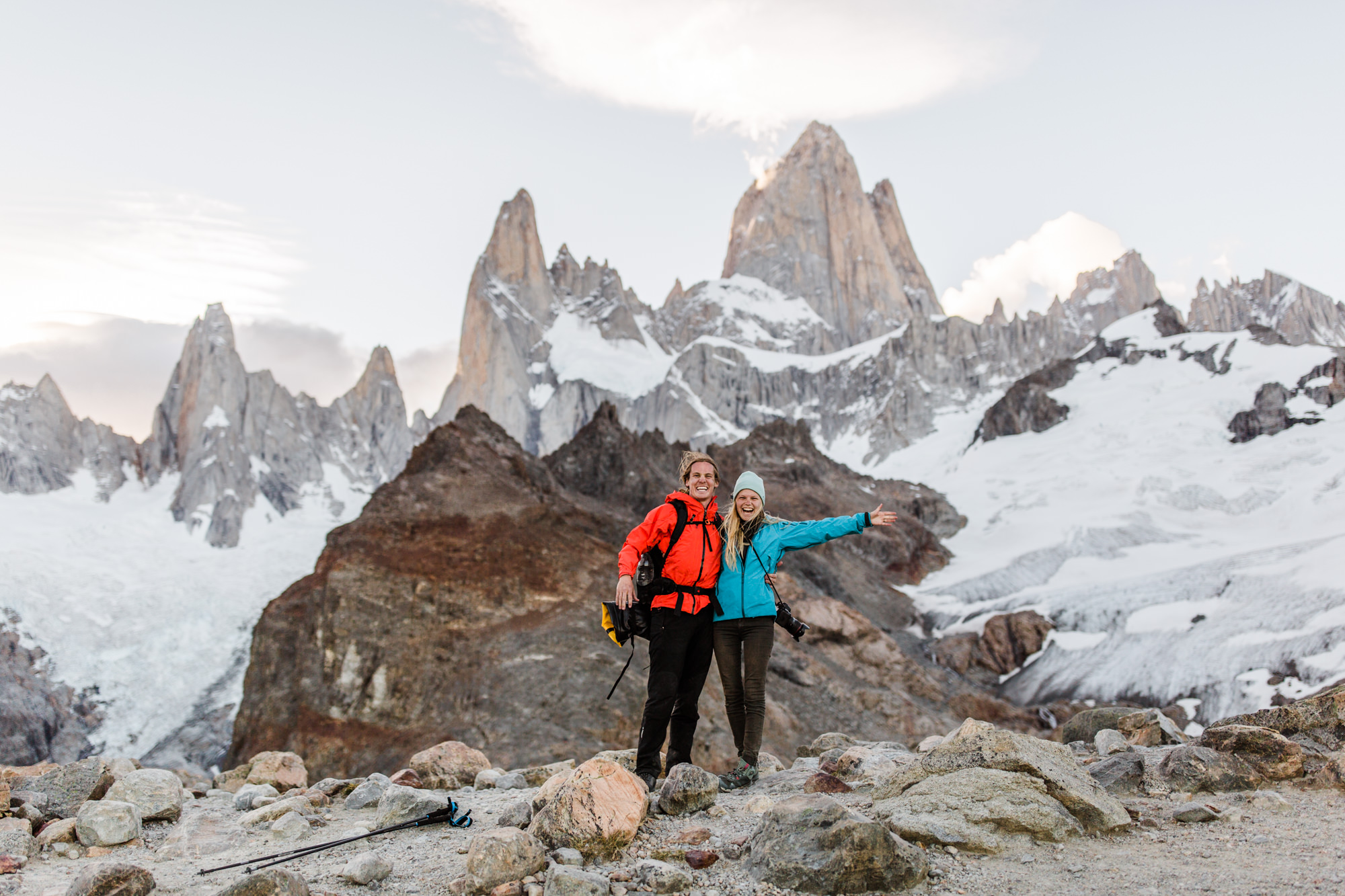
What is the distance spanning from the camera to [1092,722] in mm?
9484

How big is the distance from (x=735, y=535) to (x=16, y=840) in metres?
5.76

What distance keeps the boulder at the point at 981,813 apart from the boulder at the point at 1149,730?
11.5ft

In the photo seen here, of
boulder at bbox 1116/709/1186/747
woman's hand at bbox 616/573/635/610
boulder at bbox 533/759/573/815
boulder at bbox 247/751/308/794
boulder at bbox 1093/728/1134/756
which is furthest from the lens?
boulder at bbox 247/751/308/794

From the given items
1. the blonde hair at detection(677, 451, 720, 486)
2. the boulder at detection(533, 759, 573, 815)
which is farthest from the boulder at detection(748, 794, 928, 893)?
the blonde hair at detection(677, 451, 720, 486)

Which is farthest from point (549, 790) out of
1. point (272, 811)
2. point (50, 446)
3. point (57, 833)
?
point (50, 446)

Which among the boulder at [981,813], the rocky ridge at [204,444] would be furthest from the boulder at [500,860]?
the rocky ridge at [204,444]

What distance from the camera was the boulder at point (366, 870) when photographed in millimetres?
4715

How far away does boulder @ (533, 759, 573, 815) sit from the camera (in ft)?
17.2

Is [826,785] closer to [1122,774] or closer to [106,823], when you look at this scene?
[1122,774]

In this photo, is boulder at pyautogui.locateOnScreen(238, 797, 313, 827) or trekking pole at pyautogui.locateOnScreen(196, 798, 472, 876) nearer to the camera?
trekking pole at pyautogui.locateOnScreen(196, 798, 472, 876)

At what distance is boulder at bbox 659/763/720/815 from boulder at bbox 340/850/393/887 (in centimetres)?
180

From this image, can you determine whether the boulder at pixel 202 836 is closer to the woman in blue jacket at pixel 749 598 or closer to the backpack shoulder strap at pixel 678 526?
the woman in blue jacket at pixel 749 598

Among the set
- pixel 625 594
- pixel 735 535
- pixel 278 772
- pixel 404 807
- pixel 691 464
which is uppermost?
pixel 691 464

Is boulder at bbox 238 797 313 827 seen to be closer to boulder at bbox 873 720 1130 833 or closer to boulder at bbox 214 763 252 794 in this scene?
boulder at bbox 214 763 252 794
